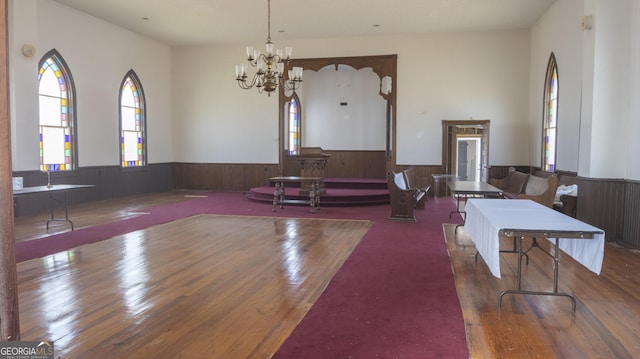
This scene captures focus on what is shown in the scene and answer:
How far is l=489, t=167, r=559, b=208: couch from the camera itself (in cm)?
598

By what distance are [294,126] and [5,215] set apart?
40.1ft

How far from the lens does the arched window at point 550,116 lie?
29.7 feet

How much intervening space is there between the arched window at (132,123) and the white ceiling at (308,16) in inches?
55.9

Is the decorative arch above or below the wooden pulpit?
above

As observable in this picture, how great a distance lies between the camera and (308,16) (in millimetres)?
9820

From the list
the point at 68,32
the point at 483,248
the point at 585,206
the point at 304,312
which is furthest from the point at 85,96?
the point at 585,206

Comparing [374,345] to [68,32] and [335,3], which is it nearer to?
[335,3]

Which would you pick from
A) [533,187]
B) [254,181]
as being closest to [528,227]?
[533,187]

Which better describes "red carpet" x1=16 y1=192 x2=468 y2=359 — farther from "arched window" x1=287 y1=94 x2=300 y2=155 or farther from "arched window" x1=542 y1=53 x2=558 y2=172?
"arched window" x1=287 y1=94 x2=300 y2=155

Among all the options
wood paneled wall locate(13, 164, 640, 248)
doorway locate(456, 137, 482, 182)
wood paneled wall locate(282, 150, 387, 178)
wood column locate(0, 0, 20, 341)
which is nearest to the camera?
wood column locate(0, 0, 20, 341)

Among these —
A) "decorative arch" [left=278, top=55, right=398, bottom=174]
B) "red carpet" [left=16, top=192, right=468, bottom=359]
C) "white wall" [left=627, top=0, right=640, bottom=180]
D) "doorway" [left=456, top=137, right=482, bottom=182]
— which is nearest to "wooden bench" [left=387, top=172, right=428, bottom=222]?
"red carpet" [left=16, top=192, right=468, bottom=359]

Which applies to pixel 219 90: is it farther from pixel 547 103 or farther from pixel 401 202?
pixel 547 103

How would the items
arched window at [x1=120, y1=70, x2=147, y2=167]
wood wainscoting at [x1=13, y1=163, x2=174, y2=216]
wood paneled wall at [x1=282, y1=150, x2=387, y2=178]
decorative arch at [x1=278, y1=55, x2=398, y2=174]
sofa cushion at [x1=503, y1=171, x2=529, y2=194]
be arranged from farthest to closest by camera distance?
1. wood paneled wall at [x1=282, y1=150, x2=387, y2=178]
2. decorative arch at [x1=278, y1=55, x2=398, y2=174]
3. arched window at [x1=120, y1=70, x2=147, y2=167]
4. wood wainscoting at [x1=13, y1=163, x2=174, y2=216]
5. sofa cushion at [x1=503, y1=171, x2=529, y2=194]

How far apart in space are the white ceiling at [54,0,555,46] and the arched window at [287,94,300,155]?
2.37 metres
